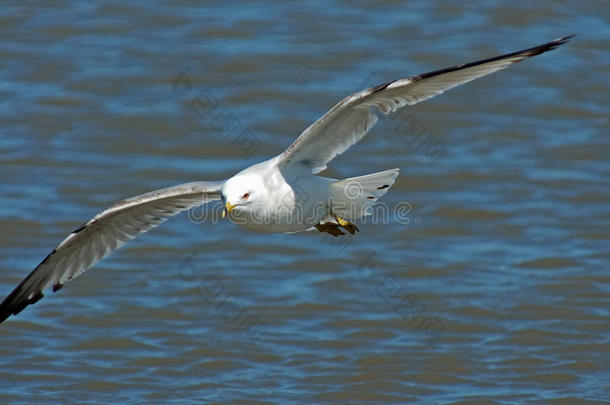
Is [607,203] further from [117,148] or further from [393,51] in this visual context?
[117,148]

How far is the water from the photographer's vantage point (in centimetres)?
1070

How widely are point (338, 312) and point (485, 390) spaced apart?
172 cm

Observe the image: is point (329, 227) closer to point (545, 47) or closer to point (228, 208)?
point (228, 208)

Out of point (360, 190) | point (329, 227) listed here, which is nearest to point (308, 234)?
point (329, 227)
